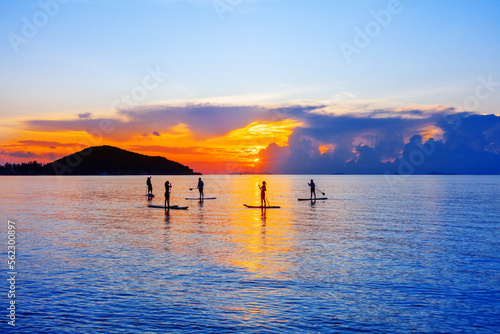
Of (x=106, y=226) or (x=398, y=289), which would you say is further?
(x=106, y=226)

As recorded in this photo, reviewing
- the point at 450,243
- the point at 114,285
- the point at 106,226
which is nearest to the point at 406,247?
the point at 450,243

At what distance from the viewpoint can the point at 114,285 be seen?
18.4m

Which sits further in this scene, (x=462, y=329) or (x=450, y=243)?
(x=450, y=243)

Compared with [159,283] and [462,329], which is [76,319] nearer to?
[159,283]

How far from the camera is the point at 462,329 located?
13656 millimetres

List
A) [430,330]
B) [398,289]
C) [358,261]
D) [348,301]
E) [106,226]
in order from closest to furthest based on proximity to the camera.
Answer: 1. [430,330]
2. [348,301]
3. [398,289]
4. [358,261]
5. [106,226]

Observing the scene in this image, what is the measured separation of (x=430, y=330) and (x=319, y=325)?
3391 mm

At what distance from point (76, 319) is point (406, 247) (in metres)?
21.0

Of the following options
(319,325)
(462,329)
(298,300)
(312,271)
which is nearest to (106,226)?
(312,271)

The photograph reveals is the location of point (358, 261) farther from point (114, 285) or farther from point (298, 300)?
point (114, 285)

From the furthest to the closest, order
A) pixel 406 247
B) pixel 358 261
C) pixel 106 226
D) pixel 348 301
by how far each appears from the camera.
A: pixel 106 226, pixel 406 247, pixel 358 261, pixel 348 301

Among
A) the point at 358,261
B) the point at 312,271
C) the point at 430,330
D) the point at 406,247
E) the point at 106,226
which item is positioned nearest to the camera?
the point at 430,330

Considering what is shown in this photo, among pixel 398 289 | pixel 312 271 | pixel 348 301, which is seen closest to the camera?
pixel 348 301

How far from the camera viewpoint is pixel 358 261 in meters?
23.5
